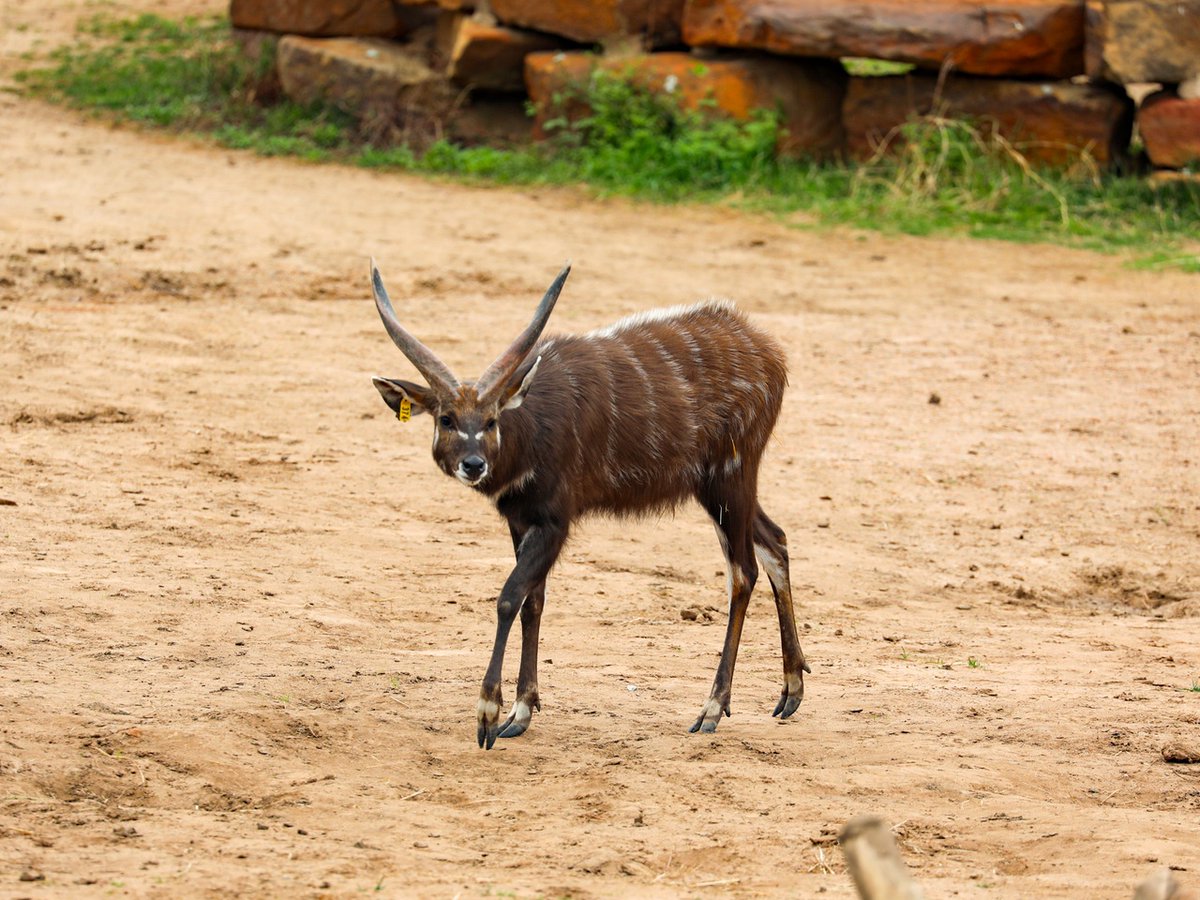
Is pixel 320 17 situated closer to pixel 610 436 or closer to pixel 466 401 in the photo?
pixel 610 436

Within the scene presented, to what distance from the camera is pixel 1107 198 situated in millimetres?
13953

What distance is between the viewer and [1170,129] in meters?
13.8

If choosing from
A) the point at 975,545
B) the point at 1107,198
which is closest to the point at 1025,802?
the point at 975,545

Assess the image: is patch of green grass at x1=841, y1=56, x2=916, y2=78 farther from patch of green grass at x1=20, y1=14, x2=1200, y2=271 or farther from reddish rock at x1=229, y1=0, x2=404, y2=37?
reddish rock at x1=229, y1=0, x2=404, y2=37

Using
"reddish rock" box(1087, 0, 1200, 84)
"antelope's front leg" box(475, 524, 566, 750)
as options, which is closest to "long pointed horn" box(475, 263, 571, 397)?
"antelope's front leg" box(475, 524, 566, 750)

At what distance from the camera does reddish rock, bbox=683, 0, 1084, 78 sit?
14031mm

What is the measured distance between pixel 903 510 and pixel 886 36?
6.88 meters

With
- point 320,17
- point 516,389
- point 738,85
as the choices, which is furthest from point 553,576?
point 320,17

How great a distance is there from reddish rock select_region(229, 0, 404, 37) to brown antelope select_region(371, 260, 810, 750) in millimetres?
10501

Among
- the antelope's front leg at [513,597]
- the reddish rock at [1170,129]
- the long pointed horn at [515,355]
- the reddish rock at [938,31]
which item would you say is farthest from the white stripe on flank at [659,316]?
the reddish rock at [1170,129]

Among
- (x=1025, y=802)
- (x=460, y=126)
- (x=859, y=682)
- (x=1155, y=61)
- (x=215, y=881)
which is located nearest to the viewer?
(x=215, y=881)

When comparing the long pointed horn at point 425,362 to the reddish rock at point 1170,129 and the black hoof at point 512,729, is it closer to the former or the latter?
the black hoof at point 512,729

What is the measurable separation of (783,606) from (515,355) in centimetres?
149

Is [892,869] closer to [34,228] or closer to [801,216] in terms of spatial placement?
[34,228]
